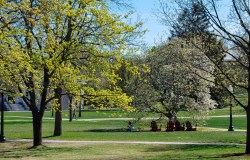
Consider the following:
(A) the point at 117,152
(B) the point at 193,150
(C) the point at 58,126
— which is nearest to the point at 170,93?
(C) the point at 58,126

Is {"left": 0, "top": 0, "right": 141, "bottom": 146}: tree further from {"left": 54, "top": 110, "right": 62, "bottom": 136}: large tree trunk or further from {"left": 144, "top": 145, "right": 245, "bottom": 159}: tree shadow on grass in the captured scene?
{"left": 54, "top": 110, "right": 62, "bottom": 136}: large tree trunk

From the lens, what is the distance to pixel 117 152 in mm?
17859

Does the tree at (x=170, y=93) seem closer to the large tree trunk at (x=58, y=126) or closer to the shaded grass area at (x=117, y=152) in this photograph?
the large tree trunk at (x=58, y=126)

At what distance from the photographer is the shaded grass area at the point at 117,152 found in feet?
52.5

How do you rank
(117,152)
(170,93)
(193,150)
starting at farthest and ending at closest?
(170,93) < (193,150) < (117,152)

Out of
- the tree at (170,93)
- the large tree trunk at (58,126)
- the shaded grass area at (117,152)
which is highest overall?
the tree at (170,93)

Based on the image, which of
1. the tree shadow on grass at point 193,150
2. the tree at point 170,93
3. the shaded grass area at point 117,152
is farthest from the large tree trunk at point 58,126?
the tree shadow on grass at point 193,150

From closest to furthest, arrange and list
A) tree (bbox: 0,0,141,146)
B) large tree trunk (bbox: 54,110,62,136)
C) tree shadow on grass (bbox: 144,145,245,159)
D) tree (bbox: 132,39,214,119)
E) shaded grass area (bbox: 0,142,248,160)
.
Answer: tree shadow on grass (bbox: 144,145,245,159) < shaded grass area (bbox: 0,142,248,160) < tree (bbox: 0,0,141,146) < large tree trunk (bbox: 54,110,62,136) < tree (bbox: 132,39,214,119)

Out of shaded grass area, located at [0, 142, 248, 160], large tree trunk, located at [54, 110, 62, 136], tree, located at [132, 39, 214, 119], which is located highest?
tree, located at [132, 39, 214, 119]

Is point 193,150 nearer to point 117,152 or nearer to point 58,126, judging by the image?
point 117,152

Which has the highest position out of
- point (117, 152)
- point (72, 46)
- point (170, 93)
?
point (72, 46)

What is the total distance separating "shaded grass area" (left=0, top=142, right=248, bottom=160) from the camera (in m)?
16.0

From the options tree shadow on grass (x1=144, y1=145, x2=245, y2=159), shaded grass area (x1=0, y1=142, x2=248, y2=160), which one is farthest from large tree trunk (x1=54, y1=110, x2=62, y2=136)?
tree shadow on grass (x1=144, y1=145, x2=245, y2=159)

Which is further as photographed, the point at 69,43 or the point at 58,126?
the point at 58,126
